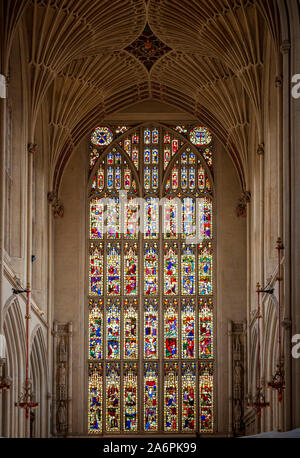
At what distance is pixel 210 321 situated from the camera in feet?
121

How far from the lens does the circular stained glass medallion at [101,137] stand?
125ft

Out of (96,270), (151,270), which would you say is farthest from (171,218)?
(96,270)

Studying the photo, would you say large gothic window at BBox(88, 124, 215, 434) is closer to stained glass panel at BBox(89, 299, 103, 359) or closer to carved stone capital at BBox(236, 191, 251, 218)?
stained glass panel at BBox(89, 299, 103, 359)

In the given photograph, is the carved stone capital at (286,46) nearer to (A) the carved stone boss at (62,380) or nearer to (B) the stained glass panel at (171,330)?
(B) the stained glass panel at (171,330)

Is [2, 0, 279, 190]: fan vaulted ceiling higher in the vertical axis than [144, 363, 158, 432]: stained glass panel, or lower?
higher

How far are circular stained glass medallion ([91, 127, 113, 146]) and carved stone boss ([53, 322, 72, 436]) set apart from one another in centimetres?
688

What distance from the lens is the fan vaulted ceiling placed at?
29766 mm

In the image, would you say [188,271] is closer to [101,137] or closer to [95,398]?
[95,398]

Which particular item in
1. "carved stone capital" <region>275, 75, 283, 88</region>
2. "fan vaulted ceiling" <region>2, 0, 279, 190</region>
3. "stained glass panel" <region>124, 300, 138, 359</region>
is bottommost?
"stained glass panel" <region>124, 300, 138, 359</region>

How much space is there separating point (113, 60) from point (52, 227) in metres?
6.47

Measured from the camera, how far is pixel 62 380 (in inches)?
1410

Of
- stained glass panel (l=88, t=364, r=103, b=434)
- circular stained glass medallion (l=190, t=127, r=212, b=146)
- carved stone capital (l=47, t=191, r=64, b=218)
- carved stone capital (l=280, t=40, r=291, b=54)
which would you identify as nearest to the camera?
carved stone capital (l=280, t=40, r=291, b=54)

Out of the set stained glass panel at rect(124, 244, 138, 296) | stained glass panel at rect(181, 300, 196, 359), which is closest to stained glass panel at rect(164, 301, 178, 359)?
stained glass panel at rect(181, 300, 196, 359)

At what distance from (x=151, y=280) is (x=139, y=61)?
807 centimetres
